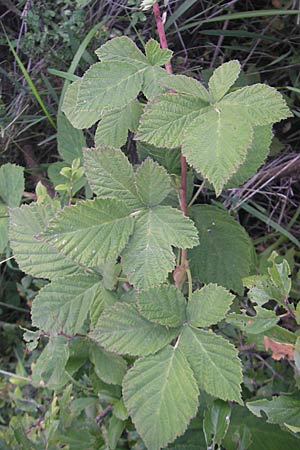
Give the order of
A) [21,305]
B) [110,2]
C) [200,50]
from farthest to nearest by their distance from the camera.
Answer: [21,305] < [200,50] < [110,2]

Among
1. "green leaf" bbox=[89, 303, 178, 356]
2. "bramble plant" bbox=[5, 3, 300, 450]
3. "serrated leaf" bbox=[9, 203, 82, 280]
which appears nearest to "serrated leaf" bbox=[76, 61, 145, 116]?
"bramble plant" bbox=[5, 3, 300, 450]

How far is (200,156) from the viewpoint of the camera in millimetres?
720

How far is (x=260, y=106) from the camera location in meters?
0.74

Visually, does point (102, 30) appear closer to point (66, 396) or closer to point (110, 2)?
point (110, 2)

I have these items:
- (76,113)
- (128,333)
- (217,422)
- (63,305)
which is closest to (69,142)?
(76,113)

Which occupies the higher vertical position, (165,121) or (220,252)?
(165,121)

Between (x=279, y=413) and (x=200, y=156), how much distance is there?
399mm

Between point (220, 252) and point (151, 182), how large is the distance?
0.24 metres

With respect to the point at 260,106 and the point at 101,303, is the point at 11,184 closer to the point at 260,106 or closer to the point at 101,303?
the point at 101,303

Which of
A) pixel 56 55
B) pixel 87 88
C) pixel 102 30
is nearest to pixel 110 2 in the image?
pixel 102 30

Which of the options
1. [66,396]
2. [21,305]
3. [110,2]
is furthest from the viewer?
[21,305]

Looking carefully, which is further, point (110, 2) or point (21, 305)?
point (21, 305)

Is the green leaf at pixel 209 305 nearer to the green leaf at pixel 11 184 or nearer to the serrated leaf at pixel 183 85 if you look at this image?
the serrated leaf at pixel 183 85

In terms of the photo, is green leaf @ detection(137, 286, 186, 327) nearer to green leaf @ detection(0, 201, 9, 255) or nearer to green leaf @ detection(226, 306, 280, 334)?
green leaf @ detection(226, 306, 280, 334)
